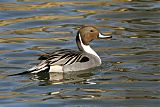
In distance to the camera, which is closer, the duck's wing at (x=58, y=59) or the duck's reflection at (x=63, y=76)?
the duck's reflection at (x=63, y=76)

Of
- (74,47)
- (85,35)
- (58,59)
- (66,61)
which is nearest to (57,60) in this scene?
(58,59)

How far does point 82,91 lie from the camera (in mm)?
10578

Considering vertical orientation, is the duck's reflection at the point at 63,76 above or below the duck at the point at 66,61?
below

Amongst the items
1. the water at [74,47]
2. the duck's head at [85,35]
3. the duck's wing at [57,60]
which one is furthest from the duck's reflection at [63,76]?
the duck's head at [85,35]

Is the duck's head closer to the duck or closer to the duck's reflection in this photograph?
the duck

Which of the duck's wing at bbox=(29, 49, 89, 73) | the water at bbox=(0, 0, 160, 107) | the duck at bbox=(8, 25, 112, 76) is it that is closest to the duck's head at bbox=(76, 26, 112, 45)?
the duck at bbox=(8, 25, 112, 76)

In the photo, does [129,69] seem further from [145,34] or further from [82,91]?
[145,34]

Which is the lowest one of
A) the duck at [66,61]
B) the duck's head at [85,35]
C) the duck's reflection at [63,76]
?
the duck's reflection at [63,76]

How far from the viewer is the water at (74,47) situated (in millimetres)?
10273

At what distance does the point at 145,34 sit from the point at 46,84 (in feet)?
11.9

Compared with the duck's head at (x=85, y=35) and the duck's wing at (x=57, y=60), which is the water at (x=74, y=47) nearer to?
the duck's wing at (x=57, y=60)

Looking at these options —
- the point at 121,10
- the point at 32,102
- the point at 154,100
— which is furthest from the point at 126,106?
the point at 121,10

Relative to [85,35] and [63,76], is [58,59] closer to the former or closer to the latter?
[63,76]

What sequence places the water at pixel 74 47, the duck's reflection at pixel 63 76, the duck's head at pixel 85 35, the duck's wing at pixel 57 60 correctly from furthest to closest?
the duck's head at pixel 85 35, the duck's wing at pixel 57 60, the duck's reflection at pixel 63 76, the water at pixel 74 47
